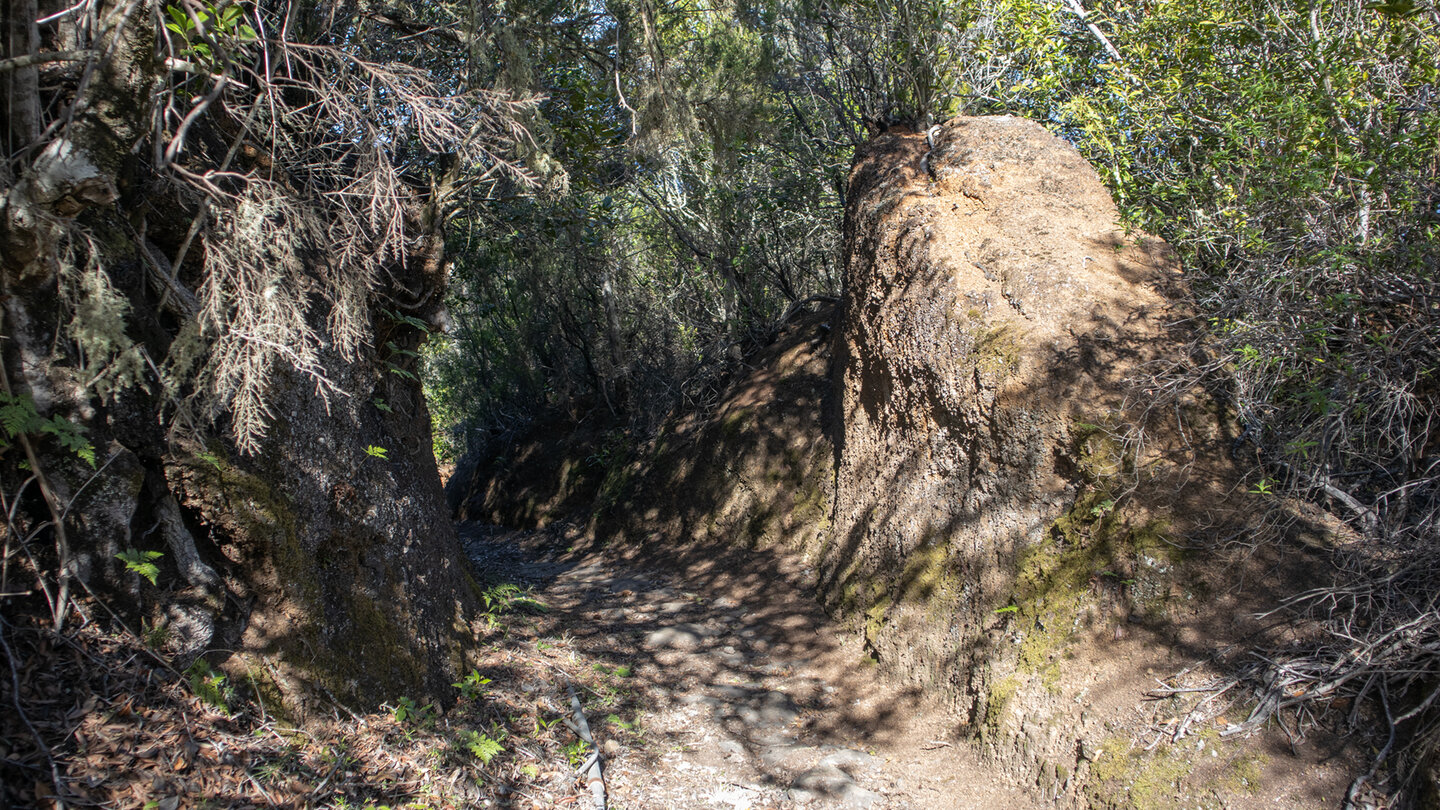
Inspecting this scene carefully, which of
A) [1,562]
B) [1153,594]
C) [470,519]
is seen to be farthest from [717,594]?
[470,519]

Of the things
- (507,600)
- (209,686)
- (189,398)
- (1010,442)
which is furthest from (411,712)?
(1010,442)

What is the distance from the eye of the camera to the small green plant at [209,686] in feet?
11.4

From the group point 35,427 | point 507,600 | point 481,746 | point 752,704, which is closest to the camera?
point 35,427

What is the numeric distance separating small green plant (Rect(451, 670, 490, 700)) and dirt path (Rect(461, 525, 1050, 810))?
2.94 ft

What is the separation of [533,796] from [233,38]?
4.22 meters

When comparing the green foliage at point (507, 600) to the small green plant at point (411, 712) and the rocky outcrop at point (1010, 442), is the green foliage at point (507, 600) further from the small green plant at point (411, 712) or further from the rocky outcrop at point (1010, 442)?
the rocky outcrop at point (1010, 442)

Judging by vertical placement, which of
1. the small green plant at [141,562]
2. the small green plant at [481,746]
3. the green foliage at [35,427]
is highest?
the green foliage at [35,427]

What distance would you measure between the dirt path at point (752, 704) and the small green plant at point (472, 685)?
35.3 inches

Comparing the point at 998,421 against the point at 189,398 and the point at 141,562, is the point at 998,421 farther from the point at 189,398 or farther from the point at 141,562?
the point at 141,562

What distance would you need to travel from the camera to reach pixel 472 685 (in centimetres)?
511

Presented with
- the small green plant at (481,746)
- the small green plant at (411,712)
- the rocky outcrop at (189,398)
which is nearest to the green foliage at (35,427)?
the rocky outcrop at (189,398)

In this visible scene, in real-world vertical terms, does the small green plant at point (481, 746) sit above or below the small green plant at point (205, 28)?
below

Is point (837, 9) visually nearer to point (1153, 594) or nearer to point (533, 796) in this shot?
point (1153, 594)

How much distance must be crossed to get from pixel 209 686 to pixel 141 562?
636mm
